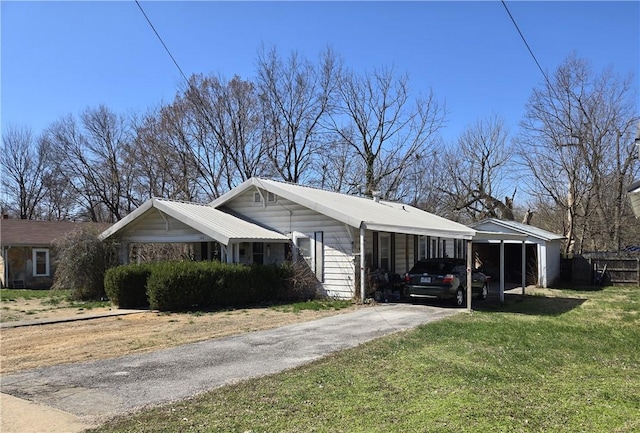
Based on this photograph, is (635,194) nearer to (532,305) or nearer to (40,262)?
(532,305)

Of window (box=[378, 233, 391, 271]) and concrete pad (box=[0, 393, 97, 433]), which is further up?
window (box=[378, 233, 391, 271])

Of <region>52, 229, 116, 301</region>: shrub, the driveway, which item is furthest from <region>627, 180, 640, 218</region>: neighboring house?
<region>52, 229, 116, 301</region>: shrub

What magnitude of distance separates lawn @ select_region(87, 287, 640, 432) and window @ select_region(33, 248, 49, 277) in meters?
23.6

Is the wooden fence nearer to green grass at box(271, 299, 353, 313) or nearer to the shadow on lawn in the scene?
the shadow on lawn

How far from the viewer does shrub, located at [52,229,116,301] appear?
18578 millimetres

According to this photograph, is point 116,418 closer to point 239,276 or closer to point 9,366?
point 9,366

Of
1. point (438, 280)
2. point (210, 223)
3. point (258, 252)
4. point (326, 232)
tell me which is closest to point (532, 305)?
point (438, 280)

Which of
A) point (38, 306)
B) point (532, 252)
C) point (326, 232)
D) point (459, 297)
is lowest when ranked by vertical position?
point (38, 306)

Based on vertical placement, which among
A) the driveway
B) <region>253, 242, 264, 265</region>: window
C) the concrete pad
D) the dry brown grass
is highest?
<region>253, 242, 264, 265</region>: window

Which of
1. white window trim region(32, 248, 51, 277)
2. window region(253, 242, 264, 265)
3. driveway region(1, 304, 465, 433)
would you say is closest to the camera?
driveway region(1, 304, 465, 433)

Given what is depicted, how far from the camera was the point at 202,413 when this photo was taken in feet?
18.6

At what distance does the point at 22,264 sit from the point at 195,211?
45.7ft

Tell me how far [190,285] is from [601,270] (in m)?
19.9

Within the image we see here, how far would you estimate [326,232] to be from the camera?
18344mm
